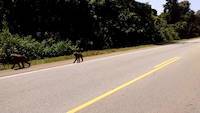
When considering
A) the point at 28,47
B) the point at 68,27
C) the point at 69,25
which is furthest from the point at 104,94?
the point at 69,25

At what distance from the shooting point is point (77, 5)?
45750mm

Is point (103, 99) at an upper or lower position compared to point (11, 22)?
lower

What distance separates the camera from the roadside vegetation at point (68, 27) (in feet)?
108

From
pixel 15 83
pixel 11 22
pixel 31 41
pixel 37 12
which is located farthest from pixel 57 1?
pixel 15 83

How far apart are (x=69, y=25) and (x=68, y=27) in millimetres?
438

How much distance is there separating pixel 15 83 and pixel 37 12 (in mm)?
→ 29928

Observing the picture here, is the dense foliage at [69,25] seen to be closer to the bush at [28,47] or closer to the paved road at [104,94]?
the bush at [28,47]

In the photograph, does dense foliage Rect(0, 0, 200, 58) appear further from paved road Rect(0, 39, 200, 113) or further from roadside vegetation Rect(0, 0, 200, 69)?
paved road Rect(0, 39, 200, 113)

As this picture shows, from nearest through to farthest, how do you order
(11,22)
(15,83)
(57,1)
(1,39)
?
(15,83) < (1,39) < (11,22) < (57,1)

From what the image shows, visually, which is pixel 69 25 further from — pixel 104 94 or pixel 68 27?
pixel 104 94

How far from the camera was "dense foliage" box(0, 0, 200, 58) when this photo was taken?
112ft

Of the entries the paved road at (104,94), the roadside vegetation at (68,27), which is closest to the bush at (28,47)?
the roadside vegetation at (68,27)

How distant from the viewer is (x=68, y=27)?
44719mm

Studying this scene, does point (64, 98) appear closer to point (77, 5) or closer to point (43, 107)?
point (43, 107)
